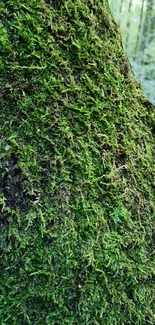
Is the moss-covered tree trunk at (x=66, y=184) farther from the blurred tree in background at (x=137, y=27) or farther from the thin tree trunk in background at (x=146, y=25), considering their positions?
the thin tree trunk in background at (x=146, y=25)

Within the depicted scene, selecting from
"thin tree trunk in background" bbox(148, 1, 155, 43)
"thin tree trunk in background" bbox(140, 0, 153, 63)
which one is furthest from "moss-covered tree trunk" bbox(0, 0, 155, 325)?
"thin tree trunk in background" bbox(148, 1, 155, 43)

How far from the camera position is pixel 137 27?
11047mm

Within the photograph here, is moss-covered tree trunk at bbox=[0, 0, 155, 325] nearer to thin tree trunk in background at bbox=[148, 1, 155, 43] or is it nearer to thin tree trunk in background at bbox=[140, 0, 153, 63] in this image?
thin tree trunk in background at bbox=[140, 0, 153, 63]

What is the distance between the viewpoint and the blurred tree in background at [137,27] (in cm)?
940

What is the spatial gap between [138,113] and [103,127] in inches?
10.9

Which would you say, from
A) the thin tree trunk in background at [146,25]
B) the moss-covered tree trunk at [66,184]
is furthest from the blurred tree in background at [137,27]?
the moss-covered tree trunk at [66,184]

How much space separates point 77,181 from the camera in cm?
107

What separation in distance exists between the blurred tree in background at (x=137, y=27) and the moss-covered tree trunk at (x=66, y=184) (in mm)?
8246

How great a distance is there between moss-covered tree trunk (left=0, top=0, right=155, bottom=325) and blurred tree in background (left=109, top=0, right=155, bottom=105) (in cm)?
825

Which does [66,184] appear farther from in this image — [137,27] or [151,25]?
[151,25]

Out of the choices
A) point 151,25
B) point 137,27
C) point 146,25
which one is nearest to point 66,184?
point 137,27

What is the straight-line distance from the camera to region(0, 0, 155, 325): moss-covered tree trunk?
99 cm

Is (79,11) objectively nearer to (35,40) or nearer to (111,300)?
(35,40)

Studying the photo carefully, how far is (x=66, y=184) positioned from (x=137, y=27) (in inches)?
446
